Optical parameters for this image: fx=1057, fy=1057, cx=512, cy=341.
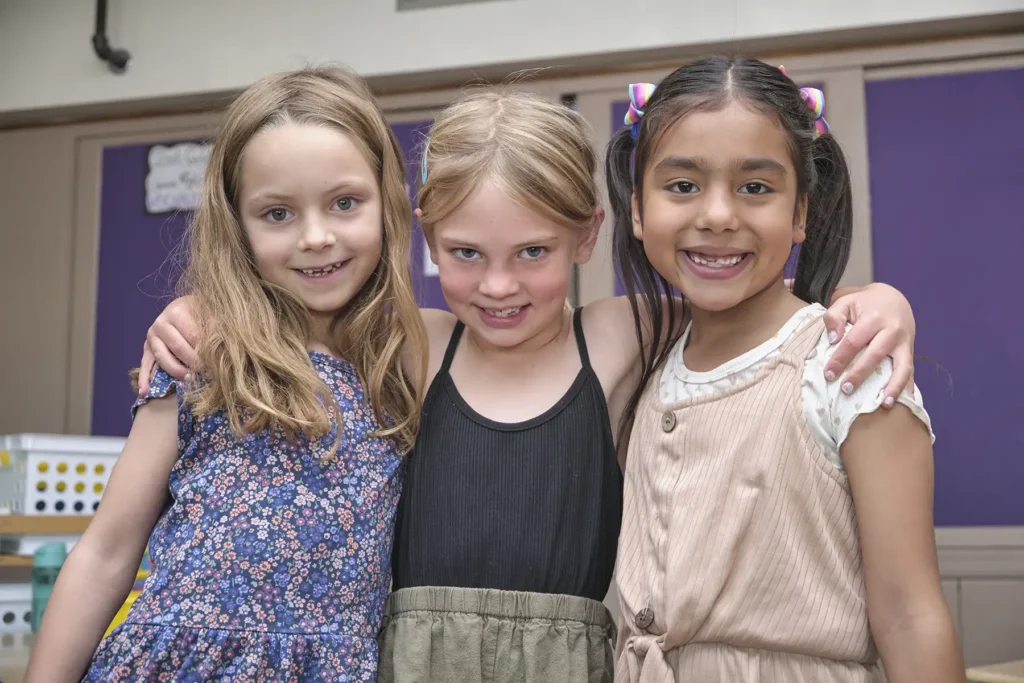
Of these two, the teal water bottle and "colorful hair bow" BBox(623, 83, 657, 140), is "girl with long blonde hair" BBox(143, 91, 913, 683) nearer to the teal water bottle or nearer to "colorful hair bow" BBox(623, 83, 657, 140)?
"colorful hair bow" BBox(623, 83, 657, 140)

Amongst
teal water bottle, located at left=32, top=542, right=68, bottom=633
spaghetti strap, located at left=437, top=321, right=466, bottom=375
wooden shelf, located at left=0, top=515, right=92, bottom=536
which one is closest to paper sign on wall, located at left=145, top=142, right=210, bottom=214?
wooden shelf, located at left=0, top=515, right=92, bottom=536

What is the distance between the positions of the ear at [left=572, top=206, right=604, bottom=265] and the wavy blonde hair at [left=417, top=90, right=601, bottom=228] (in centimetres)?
1

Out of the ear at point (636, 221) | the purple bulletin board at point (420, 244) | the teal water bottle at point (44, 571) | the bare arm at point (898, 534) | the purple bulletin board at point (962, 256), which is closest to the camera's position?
the bare arm at point (898, 534)

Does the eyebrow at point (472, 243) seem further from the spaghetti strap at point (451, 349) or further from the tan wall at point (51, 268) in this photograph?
the tan wall at point (51, 268)

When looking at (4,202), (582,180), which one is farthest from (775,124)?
(4,202)

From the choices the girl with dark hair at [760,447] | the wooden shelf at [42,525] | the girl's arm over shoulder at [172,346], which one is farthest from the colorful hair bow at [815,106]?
the wooden shelf at [42,525]

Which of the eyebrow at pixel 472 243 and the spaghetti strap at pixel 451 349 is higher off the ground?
the eyebrow at pixel 472 243

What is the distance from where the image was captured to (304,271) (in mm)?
1345

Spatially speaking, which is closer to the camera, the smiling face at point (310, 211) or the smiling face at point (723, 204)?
the smiling face at point (723, 204)

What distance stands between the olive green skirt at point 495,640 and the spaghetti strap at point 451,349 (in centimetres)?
29

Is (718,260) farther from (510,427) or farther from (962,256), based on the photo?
(962,256)

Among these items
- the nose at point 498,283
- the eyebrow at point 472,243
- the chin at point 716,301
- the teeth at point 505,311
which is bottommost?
the chin at point 716,301

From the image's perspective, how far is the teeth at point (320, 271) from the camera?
1346 millimetres

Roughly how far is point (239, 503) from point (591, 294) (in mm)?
1867
